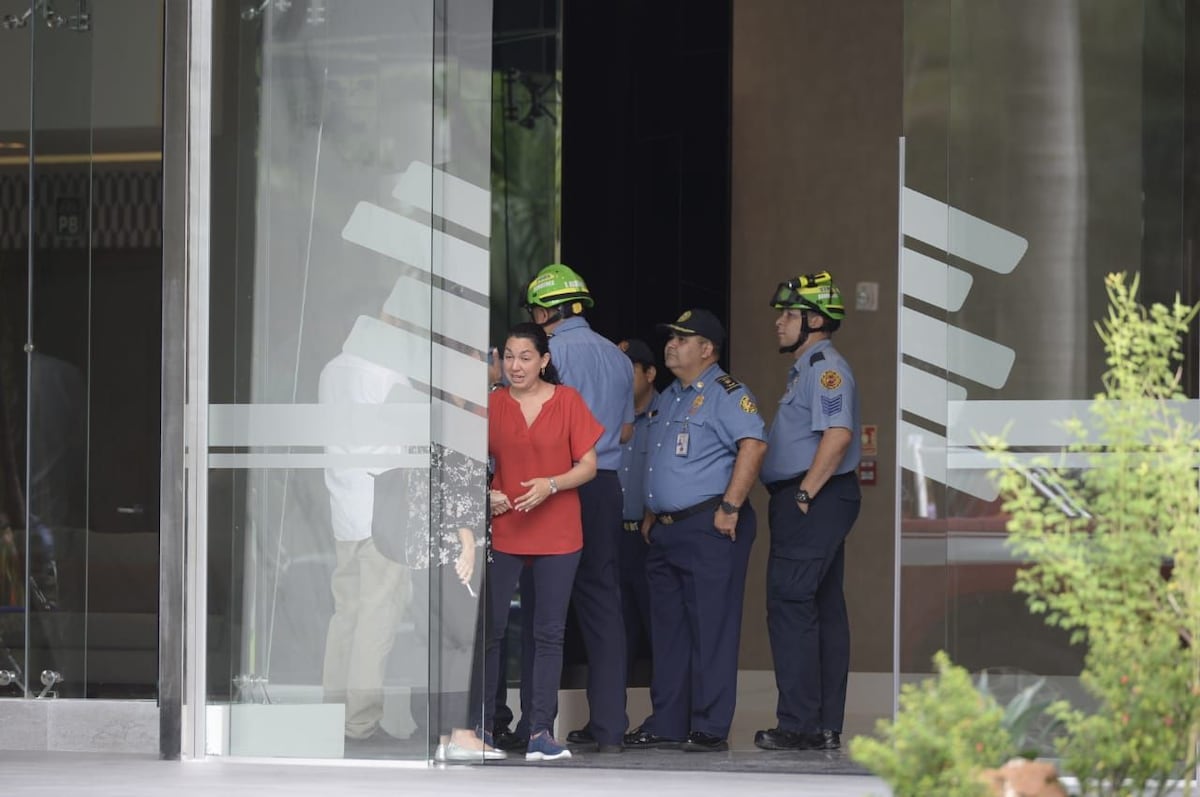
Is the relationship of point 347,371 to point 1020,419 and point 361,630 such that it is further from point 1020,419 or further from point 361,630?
point 1020,419

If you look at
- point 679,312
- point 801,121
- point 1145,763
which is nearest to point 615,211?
point 679,312

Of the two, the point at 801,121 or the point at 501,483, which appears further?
the point at 801,121

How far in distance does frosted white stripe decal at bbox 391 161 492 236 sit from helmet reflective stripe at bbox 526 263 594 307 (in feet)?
2.00

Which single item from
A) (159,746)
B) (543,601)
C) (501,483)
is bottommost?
(159,746)

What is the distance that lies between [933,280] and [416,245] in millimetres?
1585

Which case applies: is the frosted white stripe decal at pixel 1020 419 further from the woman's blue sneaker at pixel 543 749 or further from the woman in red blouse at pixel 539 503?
the woman's blue sneaker at pixel 543 749

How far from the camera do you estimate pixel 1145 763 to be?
3.17 metres

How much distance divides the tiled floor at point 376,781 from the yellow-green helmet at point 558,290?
5.22 feet

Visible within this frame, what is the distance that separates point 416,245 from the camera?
5680 millimetres

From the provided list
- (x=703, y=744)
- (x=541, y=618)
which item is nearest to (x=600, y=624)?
(x=541, y=618)

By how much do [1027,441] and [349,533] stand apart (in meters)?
2.08

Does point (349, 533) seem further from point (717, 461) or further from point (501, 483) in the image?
point (717, 461)

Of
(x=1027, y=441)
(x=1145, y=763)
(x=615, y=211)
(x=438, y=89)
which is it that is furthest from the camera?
(x=615, y=211)

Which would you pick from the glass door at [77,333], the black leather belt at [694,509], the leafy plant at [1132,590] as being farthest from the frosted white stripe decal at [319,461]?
the leafy plant at [1132,590]
